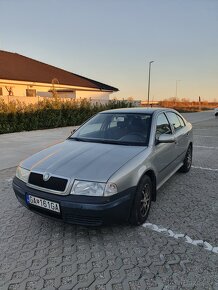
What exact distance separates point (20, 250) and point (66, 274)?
70cm

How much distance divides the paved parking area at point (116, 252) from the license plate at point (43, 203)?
0.43 m

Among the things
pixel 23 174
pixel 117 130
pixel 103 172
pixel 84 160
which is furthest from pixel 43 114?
pixel 103 172

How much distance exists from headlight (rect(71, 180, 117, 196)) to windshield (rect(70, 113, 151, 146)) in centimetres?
112

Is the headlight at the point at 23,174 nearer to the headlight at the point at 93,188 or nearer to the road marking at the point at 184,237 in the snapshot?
the headlight at the point at 93,188

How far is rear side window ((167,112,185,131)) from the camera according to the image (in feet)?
16.5

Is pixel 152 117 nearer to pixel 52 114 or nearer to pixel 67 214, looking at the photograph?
pixel 67 214

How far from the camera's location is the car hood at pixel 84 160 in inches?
118

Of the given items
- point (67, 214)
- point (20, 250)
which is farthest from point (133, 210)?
point (20, 250)

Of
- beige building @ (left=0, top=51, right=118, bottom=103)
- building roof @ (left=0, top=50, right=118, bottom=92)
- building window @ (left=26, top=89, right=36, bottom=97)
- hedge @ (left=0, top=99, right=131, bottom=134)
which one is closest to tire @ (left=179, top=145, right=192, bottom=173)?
hedge @ (left=0, top=99, right=131, bottom=134)

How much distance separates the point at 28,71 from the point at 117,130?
68.5 ft

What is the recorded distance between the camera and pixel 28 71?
2295 cm

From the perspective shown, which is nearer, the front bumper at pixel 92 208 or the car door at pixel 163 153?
the front bumper at pixel 92 208

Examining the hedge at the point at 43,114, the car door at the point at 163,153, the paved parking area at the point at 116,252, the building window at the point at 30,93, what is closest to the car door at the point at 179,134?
the car door at the point at 163,153

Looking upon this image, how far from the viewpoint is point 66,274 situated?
2555mm
